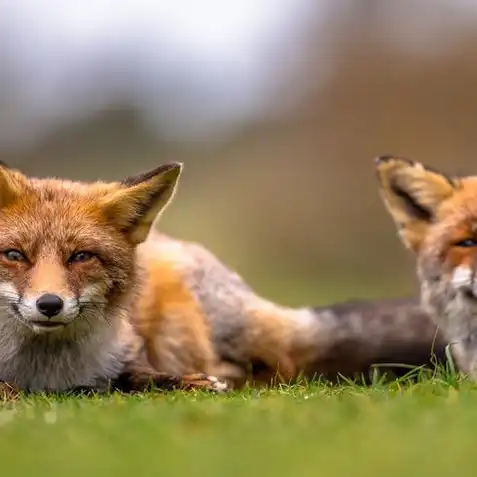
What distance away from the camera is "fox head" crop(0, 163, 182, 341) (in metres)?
5.93

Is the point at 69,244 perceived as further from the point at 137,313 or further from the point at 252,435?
the point at 252,435

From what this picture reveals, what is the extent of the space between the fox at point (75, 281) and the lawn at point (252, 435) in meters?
0.83

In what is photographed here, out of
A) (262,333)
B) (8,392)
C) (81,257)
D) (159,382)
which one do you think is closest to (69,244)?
(81,257)

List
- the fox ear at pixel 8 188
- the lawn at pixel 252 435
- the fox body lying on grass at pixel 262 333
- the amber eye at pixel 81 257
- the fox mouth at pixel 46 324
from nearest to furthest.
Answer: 1. the lawn at pixel 252 435
2. the fox mouth at pixel 46 324
3. the amber eye at pixel 81 257
4. the fox ear at pixel 8 188
5. the fox body lying on grass at pixel 262 333

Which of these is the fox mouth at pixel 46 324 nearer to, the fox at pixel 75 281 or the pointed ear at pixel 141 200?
the fox at pixel 75 281

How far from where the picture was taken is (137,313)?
7.19 metres

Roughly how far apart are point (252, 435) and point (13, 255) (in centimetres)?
254

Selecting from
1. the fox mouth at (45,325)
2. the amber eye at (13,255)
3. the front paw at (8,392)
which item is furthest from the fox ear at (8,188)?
the front paw at (8,392)

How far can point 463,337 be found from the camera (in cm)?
709

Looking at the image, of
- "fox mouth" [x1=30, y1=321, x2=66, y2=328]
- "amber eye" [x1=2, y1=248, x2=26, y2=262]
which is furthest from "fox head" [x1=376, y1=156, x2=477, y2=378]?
"amber eye" [x1=2, y1=248, x2=26, y2=262]

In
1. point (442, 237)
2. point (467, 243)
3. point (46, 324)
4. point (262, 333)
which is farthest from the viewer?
point (262, 333)

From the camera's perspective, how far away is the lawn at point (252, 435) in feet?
11.4

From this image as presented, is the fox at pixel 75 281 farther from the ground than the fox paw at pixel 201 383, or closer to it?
farther from the ground

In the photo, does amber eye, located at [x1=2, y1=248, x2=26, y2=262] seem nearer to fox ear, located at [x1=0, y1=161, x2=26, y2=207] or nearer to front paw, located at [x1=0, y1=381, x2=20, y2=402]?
fox ear, located at [x1=0, y1=161, x2=26, y2=207]
